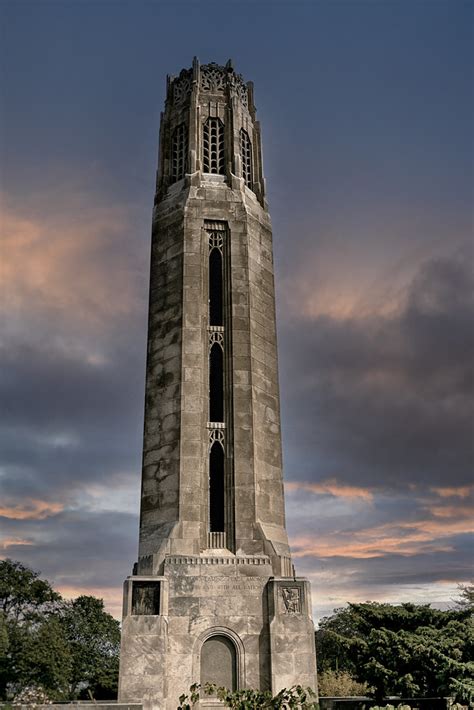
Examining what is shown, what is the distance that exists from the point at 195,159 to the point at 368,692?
84.0ft

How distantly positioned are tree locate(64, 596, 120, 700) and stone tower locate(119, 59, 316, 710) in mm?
23135

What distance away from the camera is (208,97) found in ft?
118

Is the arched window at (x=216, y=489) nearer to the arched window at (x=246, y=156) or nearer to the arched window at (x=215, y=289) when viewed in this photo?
the arched window at (x=215, y=289)

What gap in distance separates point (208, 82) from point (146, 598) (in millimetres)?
26435

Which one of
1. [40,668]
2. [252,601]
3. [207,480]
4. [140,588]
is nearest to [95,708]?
[140,588]

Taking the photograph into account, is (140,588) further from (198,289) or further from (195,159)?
(195,159)

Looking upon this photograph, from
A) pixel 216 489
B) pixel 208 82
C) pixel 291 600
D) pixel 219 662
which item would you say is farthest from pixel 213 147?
pixel 219 662

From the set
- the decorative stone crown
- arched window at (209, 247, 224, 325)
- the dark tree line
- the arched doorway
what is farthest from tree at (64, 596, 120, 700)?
the decorative stone crown

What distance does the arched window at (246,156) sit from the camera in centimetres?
3550

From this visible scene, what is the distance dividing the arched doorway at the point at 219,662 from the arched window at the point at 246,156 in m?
22.2

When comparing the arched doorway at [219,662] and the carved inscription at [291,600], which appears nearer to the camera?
the arched doorway at [219,662]

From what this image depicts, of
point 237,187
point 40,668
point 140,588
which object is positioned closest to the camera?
point 140,588

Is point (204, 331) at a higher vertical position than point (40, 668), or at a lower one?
higher

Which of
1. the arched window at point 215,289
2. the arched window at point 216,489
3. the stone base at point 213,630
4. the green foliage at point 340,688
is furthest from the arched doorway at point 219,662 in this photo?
the green foliage at point 340,688
